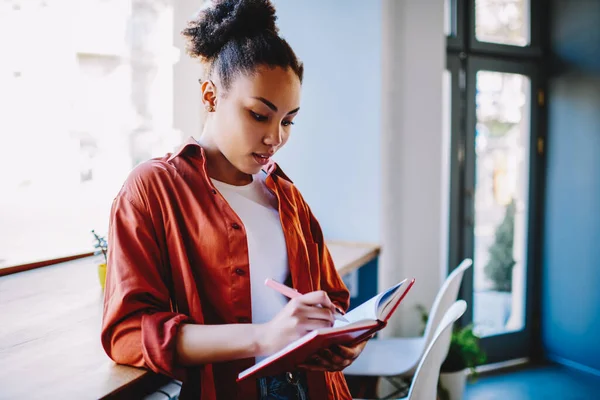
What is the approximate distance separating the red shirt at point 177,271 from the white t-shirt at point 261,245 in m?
0.03

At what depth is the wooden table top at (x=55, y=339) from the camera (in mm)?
830

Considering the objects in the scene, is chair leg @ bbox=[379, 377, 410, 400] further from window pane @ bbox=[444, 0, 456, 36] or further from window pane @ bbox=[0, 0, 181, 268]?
window pane @ bbox=[444, 0, 456, 36]

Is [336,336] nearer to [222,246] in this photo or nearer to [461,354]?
[222,246]

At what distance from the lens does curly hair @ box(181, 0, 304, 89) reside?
99cm

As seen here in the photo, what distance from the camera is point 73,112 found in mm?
1840

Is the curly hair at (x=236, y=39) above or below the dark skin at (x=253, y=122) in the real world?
above

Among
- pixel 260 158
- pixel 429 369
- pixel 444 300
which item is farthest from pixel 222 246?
pixel 444 300

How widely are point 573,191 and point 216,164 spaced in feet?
9.81

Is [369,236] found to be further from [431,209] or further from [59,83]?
[59,83]

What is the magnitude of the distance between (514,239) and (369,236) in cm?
142

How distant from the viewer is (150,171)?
94 cm

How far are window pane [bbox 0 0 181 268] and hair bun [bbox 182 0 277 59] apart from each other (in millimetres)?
927

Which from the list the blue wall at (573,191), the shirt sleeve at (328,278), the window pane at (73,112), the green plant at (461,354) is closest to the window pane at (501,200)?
the blue wall at (573,191)

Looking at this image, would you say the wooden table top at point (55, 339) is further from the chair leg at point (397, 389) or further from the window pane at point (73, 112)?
the chair leg at point (397, 389)
